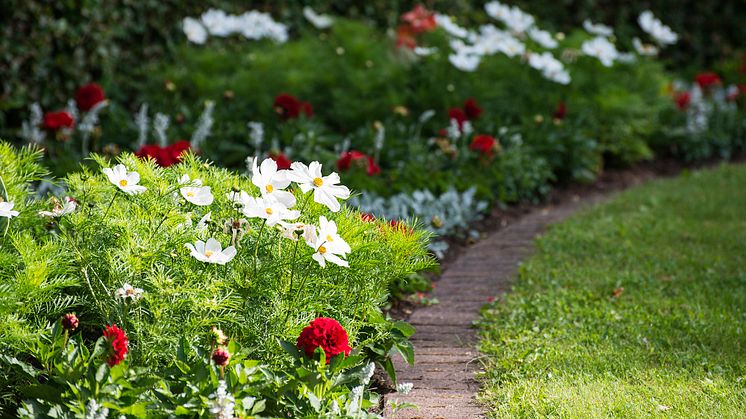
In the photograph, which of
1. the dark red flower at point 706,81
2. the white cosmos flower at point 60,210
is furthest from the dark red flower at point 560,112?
the white cosmos flower at point 60,210

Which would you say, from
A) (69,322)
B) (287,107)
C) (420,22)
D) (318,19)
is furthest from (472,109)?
(69,322)

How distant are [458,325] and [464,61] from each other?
2857 mm

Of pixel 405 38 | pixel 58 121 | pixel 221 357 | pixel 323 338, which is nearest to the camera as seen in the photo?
pixel 221 357

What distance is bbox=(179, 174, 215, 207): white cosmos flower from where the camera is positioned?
104 inches

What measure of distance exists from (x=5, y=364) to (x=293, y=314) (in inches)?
33.8

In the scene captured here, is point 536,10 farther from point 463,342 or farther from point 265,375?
point 265,375

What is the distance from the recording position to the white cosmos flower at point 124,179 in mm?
2529

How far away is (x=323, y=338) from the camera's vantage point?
248 cm

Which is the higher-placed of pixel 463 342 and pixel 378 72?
pixel 463 342

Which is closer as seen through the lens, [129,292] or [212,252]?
[129,292]

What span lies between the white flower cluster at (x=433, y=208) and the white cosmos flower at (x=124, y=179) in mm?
1795

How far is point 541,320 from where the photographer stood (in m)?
3.55

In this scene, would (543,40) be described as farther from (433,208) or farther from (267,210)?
(267,210)

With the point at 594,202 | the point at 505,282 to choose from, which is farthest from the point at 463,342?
the point at 594,202
